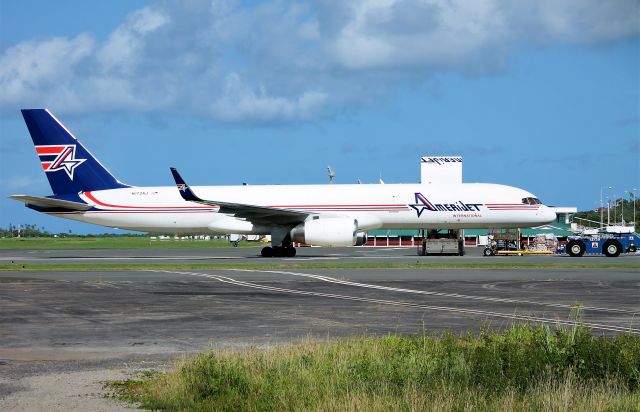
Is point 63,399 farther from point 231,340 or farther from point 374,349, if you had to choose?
point 231,340

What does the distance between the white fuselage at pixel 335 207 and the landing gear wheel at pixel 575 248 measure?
3.25m

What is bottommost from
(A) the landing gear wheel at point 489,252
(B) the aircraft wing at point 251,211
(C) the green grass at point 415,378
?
(C) the green grass at point 415,378

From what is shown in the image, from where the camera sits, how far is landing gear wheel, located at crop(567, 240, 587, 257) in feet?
174

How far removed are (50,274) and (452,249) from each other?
2705 centimetres

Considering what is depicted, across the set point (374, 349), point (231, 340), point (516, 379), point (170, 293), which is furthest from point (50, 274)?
point (516, 379)

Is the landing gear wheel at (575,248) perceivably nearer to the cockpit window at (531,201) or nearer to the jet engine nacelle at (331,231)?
the cockpit window at (531,201)

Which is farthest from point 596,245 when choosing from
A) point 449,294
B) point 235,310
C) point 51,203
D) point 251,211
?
point 235,310

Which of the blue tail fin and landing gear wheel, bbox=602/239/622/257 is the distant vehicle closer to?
landing gear wheel, bbox=602/239/622/257

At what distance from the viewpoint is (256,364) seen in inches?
410

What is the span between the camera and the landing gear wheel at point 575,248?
53156mm

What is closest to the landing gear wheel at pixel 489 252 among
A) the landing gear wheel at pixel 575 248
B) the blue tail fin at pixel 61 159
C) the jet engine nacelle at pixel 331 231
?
the landing gear wheel at pixel 575 248

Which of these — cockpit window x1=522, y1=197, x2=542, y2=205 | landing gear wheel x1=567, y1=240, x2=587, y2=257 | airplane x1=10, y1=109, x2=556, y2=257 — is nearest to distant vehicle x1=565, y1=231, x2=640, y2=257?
landing gear wheel x1=567, y1=240, x2=587, y2=257

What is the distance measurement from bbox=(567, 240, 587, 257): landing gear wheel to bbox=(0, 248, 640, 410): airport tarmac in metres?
19.8

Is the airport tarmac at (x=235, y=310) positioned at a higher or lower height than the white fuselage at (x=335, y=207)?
lower
